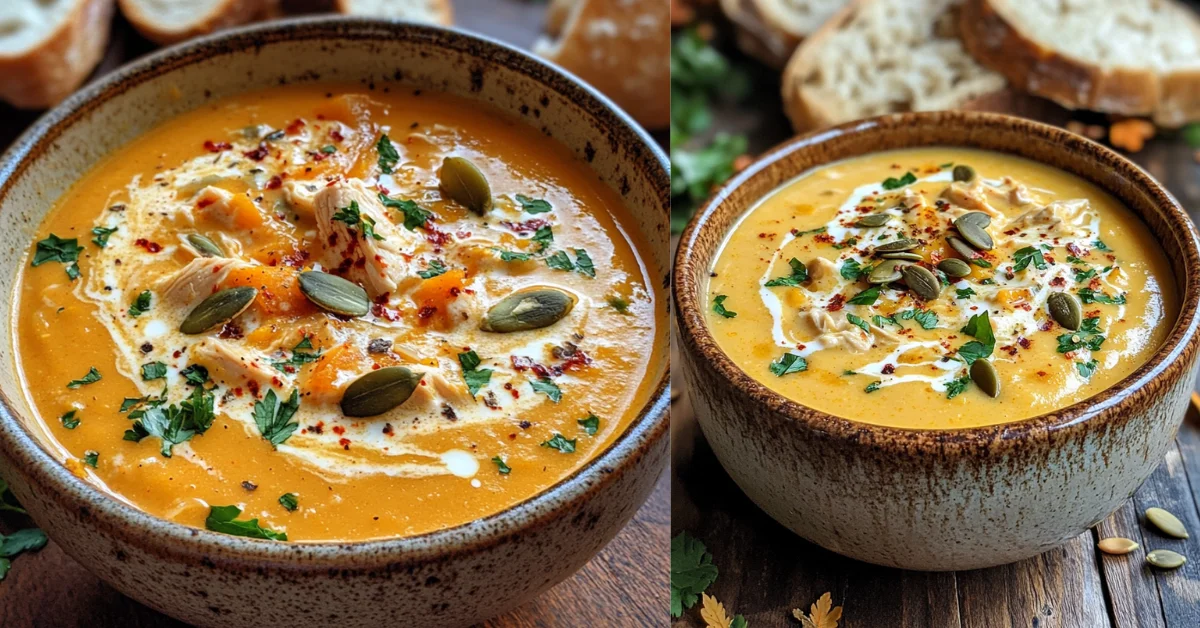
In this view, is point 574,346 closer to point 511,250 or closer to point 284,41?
point 511,250

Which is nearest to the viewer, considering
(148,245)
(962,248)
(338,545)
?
(338,545)

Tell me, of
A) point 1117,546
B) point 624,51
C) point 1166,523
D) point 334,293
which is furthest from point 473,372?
point 624,51

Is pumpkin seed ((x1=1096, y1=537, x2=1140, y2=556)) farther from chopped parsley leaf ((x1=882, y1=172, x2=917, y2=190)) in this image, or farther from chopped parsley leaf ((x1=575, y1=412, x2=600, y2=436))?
chopped parsley leaf ((x1=575, y1=412, x2=600, y2=436))

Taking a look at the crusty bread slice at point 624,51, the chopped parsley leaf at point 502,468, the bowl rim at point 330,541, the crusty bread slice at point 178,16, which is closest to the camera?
the bowl rim at point 330,541

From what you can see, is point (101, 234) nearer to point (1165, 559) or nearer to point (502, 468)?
point (502, 468)

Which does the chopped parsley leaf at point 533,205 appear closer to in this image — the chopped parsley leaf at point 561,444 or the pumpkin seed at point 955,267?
the chopped parsley leaf at point 561,444

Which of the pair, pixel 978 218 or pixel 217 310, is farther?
pixel 978 218

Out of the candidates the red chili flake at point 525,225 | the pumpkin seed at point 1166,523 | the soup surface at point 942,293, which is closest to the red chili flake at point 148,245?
the red chili flake at point 525,225
